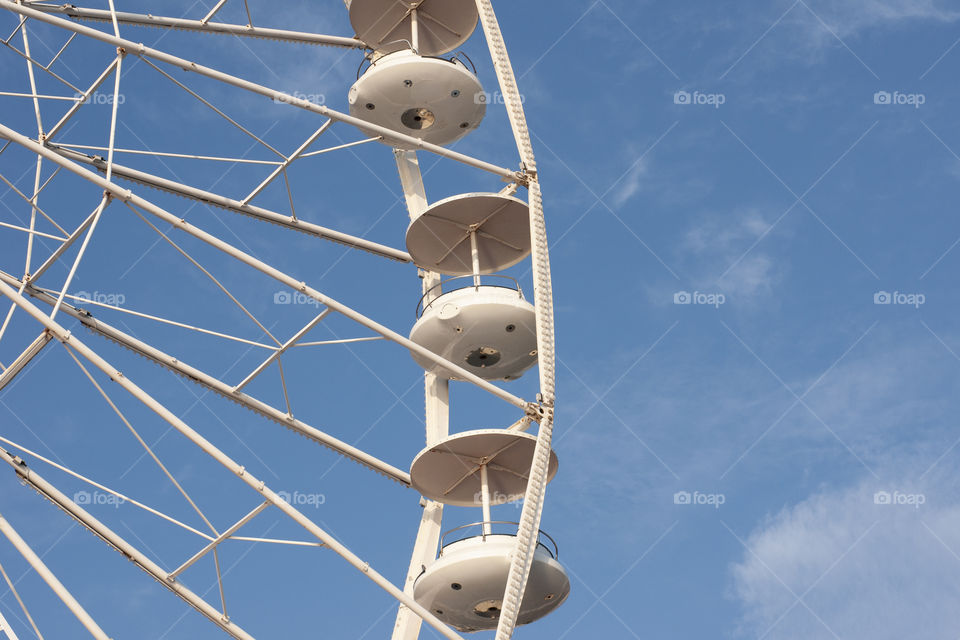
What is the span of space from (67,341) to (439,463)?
7990mm

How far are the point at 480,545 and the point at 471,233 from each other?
26.6 feet

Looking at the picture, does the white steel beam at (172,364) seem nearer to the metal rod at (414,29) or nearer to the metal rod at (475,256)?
the metal rod at (475,256)

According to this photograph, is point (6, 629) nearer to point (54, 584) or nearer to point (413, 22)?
point (54, 584)

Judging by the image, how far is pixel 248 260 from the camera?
26469mm

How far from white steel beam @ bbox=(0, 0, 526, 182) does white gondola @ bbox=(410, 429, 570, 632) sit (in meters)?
5.81

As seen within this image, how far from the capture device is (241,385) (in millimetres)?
30047

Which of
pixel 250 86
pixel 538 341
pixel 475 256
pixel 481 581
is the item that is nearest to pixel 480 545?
pixel 481 581

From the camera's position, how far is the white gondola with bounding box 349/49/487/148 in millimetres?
33625

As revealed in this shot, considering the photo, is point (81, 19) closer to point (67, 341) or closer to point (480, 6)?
point (480, 6)

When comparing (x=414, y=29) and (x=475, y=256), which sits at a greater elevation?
(x=414, y=29)

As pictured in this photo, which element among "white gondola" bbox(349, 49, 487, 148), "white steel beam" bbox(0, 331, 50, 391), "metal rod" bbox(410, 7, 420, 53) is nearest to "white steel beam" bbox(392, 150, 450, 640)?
"white gondola" bbox(349, 49, 487, 148)

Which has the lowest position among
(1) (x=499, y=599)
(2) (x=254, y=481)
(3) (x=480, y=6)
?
(2) (x=254, y=481)

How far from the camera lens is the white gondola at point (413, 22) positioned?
3606cm

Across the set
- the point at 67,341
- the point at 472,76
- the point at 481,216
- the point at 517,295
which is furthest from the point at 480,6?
the point at 67,341
